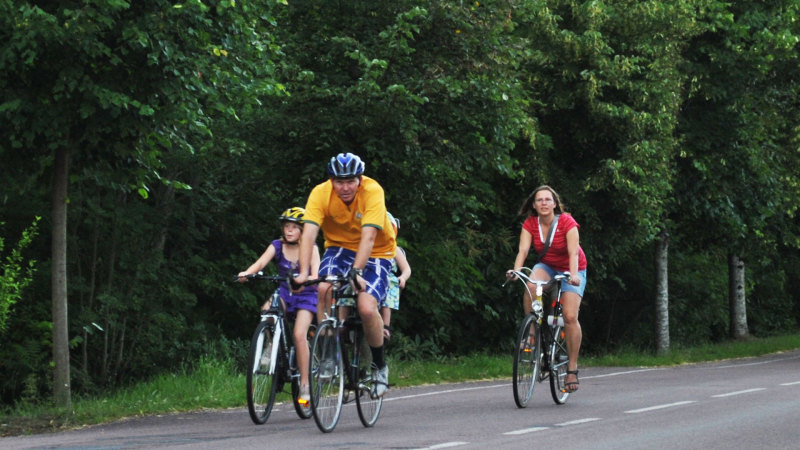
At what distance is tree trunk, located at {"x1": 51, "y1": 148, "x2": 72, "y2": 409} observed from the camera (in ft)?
39.8

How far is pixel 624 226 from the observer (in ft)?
79.1

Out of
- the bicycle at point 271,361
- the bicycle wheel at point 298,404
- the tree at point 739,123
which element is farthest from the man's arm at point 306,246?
the tree at point 739,123

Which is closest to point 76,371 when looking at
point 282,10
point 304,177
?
point 304,177

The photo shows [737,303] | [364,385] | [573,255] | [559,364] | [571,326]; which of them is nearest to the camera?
[364,385]

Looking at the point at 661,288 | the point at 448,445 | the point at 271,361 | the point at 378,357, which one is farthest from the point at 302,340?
the point at 661,288

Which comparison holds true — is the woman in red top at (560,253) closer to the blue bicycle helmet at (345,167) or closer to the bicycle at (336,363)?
the bicycle at (336,363)

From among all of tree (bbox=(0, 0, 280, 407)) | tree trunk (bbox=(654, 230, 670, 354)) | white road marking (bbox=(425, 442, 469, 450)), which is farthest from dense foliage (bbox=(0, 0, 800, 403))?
white road marking (bbox=(425, 442, 469, 450))

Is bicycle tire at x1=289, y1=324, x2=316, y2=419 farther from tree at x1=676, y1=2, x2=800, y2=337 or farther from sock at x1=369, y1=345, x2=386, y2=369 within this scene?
tree at x1=676, y1=2, x2=800, y2=337

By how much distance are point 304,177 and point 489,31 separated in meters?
3.33

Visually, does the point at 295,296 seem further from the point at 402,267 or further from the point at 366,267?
the point at 402,267

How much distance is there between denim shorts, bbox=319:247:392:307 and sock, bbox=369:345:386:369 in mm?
352

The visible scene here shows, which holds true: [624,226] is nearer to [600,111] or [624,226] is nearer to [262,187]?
[600,111]

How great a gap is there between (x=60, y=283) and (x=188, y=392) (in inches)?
82.3

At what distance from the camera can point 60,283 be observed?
1211 centimetres
